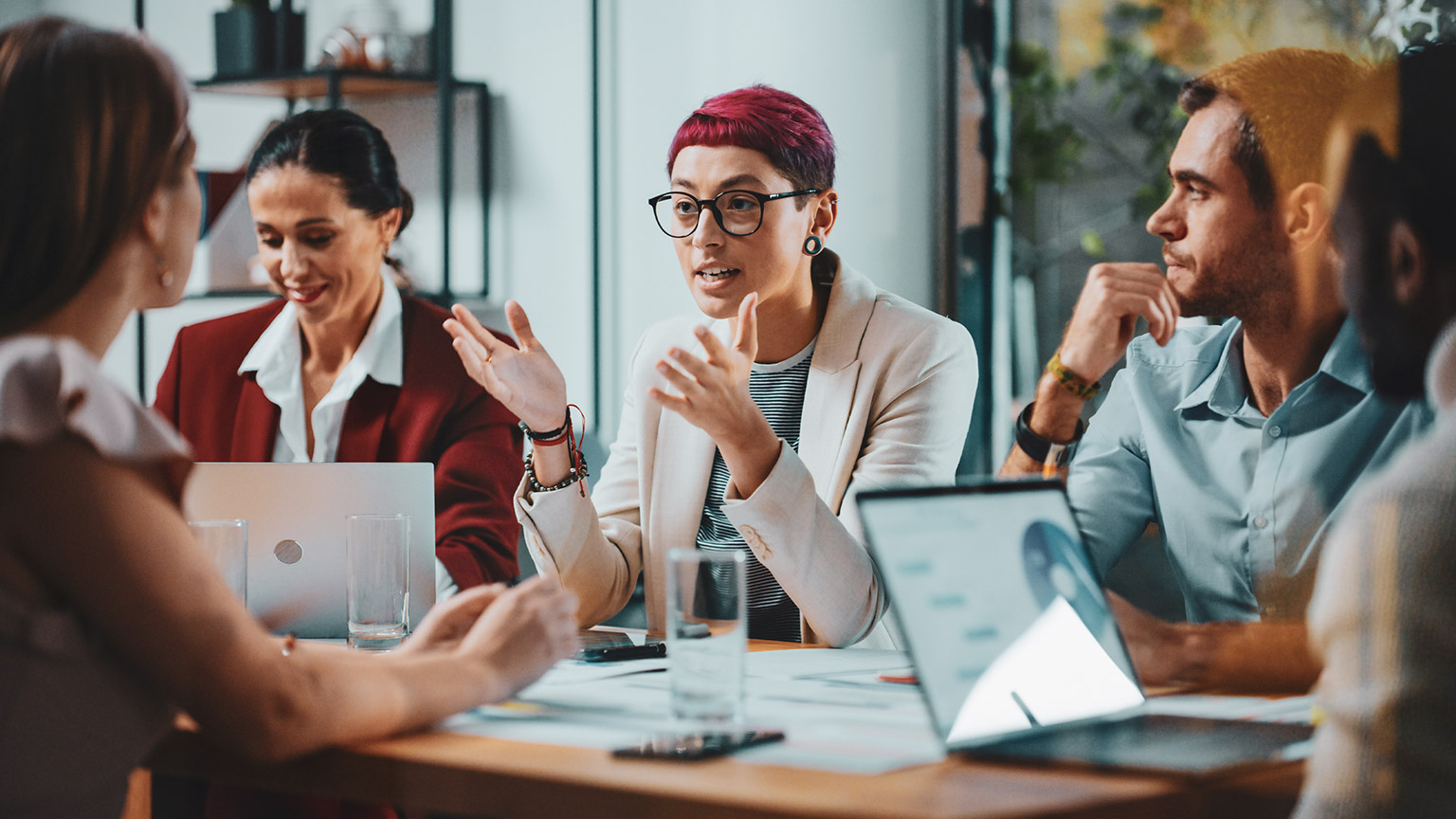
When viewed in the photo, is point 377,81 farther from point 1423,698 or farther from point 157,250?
point 1423,698

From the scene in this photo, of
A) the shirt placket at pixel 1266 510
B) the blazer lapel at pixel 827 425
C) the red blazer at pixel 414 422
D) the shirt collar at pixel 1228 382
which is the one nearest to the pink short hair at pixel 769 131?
the blazer lapel at pixel 827 425

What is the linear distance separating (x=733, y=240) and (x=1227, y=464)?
760 mm

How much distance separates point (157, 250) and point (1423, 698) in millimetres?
960

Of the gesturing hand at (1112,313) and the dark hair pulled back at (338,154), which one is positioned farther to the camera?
the dark hair pulled back at (338,154)

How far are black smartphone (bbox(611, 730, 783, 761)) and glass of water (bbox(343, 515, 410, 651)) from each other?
560 millimetres

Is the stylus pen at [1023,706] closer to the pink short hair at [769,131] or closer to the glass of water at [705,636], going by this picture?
the glass of water at [705,636]

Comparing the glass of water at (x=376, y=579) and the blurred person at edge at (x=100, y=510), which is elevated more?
the blurred person at edge at (x=100, y=510)

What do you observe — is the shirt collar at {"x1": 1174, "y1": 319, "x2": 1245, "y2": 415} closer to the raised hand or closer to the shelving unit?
the raised hand

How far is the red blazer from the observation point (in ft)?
7.02

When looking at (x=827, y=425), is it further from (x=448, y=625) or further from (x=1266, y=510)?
(x=448, y=625)

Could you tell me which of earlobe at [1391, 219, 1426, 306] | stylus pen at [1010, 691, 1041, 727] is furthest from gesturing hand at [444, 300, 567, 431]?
earlobe at [1391, 219, 1426, 306]

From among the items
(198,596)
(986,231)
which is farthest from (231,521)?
(986,231)

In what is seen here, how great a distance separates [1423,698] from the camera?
2.65 feet

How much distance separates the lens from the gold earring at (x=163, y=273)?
43.0 inches
